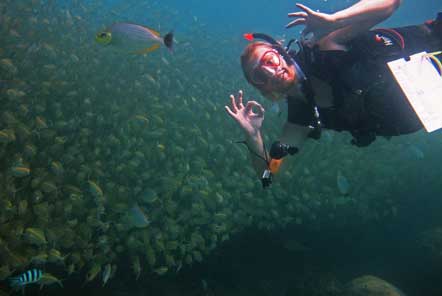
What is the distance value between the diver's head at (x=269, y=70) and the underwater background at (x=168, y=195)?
3158mm

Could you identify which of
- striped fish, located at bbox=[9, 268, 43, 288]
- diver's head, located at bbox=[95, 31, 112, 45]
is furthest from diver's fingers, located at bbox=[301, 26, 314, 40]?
striped fish, located at bbox=[9, 268, 43, 288]

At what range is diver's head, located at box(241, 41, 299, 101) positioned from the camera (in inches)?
108

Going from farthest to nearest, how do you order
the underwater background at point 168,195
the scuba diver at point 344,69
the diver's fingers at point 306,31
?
the underwater background at point 168,195, the diver's fingers at point 306,31, the scuba diver at point 344,69

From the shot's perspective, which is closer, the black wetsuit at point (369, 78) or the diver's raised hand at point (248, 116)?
the black wetsuit at point (369, 78)

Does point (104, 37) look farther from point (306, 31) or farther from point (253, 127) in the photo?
point (306, 31)

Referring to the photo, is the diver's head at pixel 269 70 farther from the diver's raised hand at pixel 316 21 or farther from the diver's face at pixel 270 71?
the diver's raised hand at pixel 316 21

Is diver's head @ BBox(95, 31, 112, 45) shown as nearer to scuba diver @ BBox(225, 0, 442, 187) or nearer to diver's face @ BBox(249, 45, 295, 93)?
scuba diver @ BBox(225, 0, 442, 187)

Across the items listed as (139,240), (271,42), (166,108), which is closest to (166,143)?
(166,108)

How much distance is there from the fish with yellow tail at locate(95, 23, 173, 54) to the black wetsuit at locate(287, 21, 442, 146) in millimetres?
2883

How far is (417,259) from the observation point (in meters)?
8.76

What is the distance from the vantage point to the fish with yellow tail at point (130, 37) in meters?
4.98

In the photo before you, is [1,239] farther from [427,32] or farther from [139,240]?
→ [427,32]

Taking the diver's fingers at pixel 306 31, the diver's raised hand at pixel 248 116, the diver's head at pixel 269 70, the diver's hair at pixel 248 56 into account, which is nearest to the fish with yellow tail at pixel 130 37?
the diver's raised hand at pixel 248 116

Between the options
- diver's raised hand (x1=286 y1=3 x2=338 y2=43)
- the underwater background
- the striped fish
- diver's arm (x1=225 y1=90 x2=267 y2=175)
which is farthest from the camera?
the underwater background
